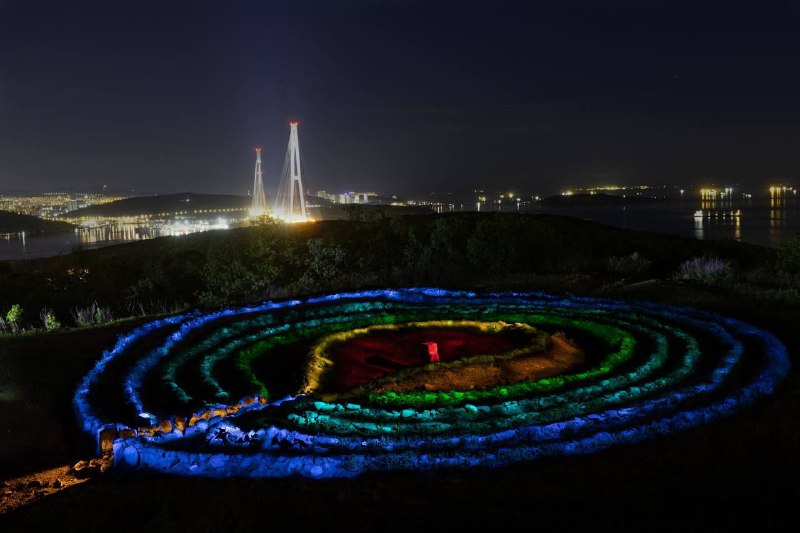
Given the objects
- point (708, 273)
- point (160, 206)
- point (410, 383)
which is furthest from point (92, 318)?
point (160, 206)

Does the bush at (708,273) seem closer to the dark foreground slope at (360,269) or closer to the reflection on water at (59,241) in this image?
the dark foreground slope at (360,269)

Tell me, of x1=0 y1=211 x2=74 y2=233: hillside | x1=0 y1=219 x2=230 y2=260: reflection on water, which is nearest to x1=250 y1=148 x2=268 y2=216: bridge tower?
x1=0 y1=219 x2=230 y2=260: reflection on water

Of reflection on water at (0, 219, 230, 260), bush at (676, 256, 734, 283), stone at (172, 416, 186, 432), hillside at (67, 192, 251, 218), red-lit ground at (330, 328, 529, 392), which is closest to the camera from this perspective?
stone at (172, 416, 186, 432)

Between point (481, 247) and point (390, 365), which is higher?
point (481, 247)

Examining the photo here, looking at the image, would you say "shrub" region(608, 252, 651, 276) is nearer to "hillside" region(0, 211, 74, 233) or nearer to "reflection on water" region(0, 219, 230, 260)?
"reflection on water" region(0, 219, 230, 260)

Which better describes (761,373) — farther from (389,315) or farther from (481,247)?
(481,247)

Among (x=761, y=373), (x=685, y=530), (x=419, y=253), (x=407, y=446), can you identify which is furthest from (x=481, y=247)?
(x=685, y=530)

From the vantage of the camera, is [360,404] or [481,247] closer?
[360,404]
